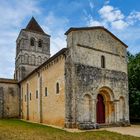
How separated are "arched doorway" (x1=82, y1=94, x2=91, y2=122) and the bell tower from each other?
22339mm

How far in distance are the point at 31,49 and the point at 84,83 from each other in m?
25.1

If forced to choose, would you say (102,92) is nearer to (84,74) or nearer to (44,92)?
(84,74)

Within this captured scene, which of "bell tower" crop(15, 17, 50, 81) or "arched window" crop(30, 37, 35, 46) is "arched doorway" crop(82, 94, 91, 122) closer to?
"bell tower" crop(15, 17, 50, 81)

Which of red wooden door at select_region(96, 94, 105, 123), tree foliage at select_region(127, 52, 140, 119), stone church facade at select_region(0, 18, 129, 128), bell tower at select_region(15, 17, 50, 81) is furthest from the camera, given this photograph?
bell tower at select_region(15, 17, 50, 81)

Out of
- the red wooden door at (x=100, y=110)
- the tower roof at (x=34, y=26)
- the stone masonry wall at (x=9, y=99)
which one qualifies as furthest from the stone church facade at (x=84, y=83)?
the tower roof at (x=34, y=26)

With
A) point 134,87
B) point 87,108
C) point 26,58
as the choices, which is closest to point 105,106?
point 87,108

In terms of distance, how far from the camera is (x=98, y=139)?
1146cm

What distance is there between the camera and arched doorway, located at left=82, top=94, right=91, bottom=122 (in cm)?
1770

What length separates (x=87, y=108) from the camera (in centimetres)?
1808

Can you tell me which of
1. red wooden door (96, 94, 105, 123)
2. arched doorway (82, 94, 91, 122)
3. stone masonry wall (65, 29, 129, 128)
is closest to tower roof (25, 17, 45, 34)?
stone masonry wall (65, 29, 129, 128)

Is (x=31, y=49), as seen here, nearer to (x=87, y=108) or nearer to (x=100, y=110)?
(x=100, y=110)

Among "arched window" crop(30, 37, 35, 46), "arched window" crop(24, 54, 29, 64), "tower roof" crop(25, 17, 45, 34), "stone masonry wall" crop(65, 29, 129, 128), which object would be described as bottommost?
"stone masonry wall" crop(65, 29, 129, 128)

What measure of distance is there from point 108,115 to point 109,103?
110 centimetres

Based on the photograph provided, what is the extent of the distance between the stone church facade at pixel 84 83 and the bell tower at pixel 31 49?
48.1 feet
